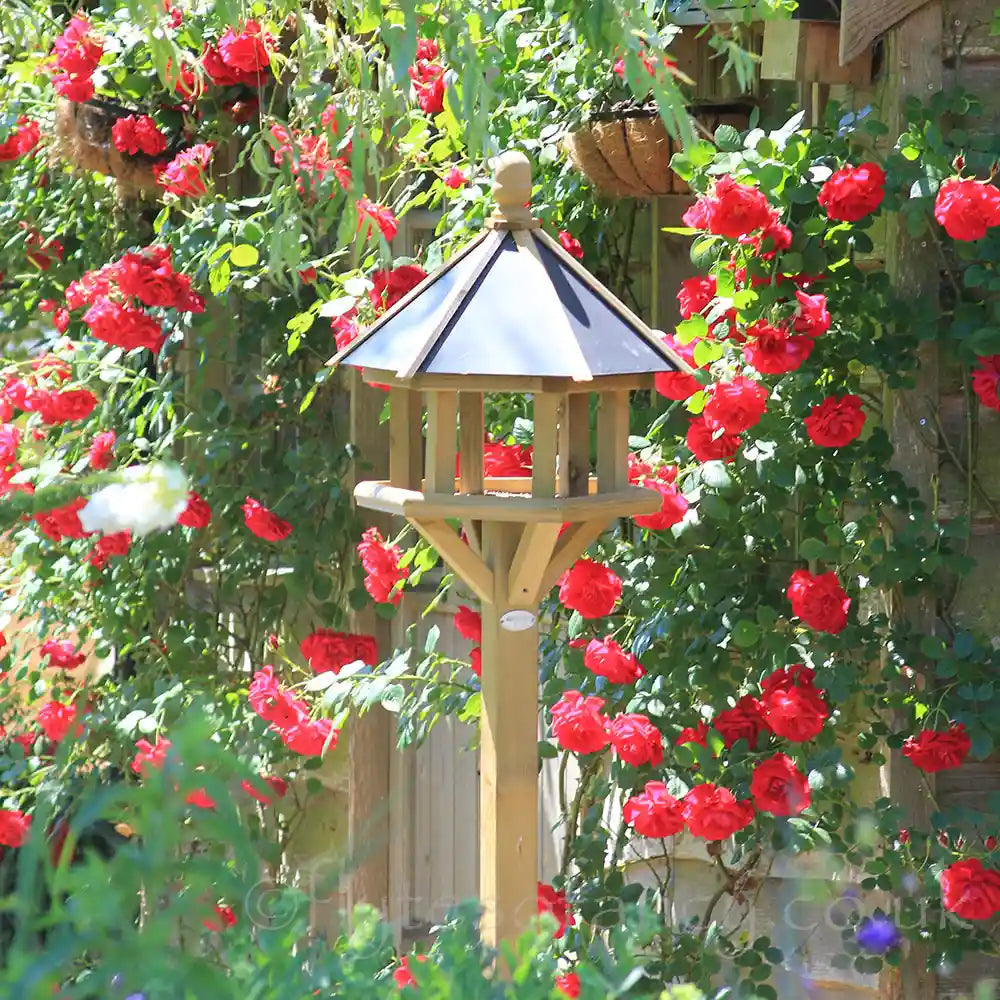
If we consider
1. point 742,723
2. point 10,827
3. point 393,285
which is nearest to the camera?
point 742,723

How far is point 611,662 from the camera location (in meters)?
2.87

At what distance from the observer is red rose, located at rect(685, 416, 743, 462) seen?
2.81 metres

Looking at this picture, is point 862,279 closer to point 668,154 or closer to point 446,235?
point 668,154

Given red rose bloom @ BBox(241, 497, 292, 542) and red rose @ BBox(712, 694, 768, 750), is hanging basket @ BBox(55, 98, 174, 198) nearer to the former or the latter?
red rose bloom @ BBox(241, 497, 292, 542)

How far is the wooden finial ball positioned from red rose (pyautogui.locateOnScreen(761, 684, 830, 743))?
98cm

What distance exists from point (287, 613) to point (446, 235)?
4.70 feet

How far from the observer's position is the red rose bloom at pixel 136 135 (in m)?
4.07

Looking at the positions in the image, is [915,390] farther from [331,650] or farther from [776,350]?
[331,650]

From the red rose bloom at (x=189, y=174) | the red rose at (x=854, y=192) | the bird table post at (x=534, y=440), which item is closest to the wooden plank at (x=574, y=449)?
the bird table post at (x=534, y=440)

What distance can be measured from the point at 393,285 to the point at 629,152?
547 millimetres

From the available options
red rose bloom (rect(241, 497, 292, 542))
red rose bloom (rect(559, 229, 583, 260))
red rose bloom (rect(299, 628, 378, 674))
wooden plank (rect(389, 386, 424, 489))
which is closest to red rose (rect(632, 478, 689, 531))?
wooden plank (rect(389, 386, 424, 489))

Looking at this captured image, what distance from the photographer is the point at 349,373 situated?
4051 mm

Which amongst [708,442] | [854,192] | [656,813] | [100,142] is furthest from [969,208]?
[100,142]

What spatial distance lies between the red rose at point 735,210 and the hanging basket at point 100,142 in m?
1.98
